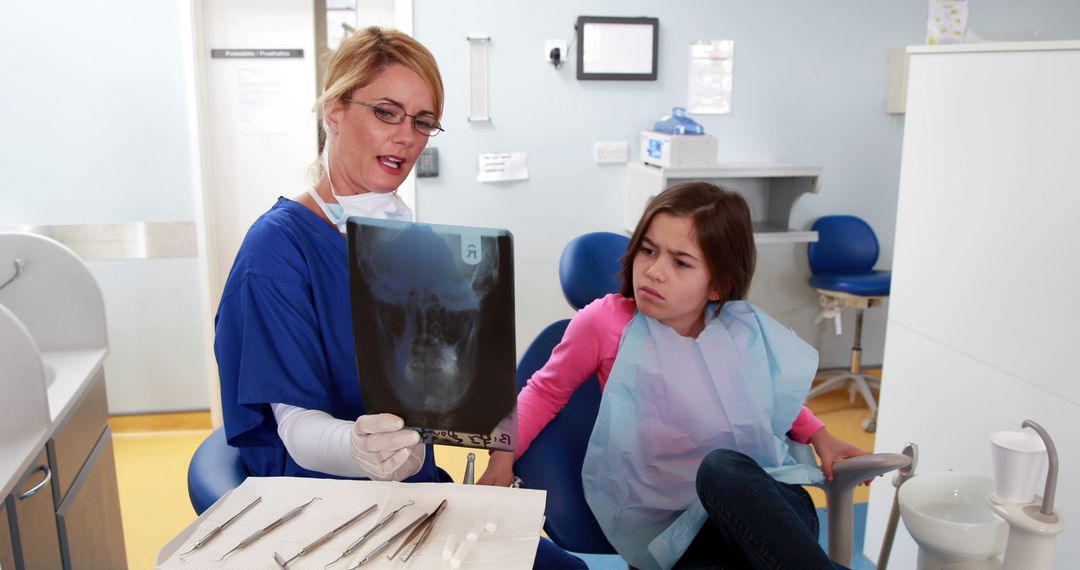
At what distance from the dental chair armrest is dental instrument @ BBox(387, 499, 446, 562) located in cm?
75

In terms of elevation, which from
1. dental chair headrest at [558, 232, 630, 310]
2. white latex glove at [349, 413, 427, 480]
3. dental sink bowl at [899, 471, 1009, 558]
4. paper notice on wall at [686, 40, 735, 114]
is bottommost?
dental sink bowl at [899, 471, 1009, 558]

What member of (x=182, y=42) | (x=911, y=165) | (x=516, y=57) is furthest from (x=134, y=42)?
(x=911, y=165)

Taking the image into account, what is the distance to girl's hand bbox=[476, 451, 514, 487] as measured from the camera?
1375 mm

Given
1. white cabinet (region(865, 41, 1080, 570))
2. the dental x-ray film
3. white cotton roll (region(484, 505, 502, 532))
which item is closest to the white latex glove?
the dental x-ray film

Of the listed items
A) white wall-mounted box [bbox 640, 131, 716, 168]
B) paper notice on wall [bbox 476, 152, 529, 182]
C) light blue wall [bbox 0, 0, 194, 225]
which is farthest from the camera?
paper notice on wall [bbox 476, 152, 529, 182]

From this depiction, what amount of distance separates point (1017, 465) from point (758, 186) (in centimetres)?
256

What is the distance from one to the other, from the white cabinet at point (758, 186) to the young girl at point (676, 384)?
1.49 meters

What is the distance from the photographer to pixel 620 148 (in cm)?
343

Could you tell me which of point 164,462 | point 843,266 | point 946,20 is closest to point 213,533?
point 164,462

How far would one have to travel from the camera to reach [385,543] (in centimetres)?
90

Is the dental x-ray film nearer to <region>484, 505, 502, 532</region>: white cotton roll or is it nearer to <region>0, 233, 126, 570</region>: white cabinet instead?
<region>484, 505, 502, 532</region>: white cotton roll

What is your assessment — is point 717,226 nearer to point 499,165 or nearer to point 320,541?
point 320,541

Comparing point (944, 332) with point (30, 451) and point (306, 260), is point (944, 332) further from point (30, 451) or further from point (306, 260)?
point (30, 451)

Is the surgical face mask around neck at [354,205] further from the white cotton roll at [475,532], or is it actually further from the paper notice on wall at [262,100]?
the paper notice on wall at [262,100]
